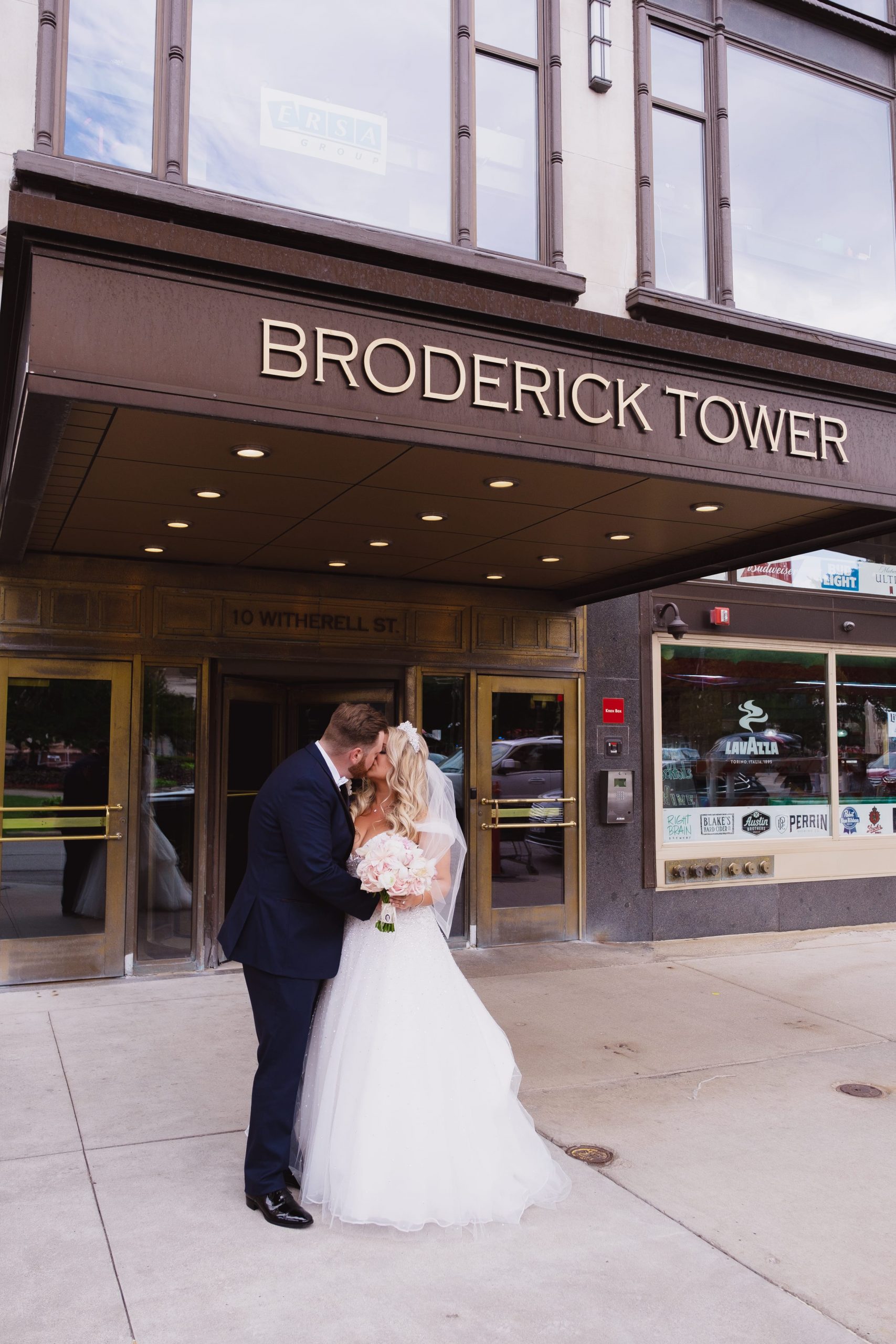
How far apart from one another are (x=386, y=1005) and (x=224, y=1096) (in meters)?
1.75

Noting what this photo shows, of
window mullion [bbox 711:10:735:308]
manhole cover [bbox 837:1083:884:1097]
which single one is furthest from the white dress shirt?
window mullion [bbox 711:10:735:308]

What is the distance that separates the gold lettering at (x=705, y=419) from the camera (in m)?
5.55

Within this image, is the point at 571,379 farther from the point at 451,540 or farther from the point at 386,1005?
the point at 386,1005

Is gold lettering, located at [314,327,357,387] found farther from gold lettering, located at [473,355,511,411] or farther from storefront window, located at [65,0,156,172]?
storefront window, located at [65,0,156,172]

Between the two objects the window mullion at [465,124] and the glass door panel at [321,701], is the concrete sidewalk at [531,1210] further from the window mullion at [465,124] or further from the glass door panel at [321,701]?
the window mullion at [465,124]

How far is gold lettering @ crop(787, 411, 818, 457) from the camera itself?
5.84 metres

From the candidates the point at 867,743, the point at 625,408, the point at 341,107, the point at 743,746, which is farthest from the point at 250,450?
the point at 867,743

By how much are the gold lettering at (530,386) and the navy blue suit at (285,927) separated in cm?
207

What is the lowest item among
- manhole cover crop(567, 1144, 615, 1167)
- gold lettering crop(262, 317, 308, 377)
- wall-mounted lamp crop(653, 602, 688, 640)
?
manhole cover crop(567, 1144, 615, 1167)

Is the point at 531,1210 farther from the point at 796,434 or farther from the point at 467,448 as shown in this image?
the point at 796,434

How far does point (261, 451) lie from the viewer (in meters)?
4.88

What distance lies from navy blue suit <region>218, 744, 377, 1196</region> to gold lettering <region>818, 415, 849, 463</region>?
3583mm

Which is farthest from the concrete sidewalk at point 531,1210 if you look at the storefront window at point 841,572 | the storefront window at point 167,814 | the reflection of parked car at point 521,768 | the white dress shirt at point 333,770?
the storefront window at point 841,572

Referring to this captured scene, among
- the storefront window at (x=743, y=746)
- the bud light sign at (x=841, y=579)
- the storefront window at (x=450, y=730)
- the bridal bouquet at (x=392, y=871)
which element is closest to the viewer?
the bridal bouquet at (x=392, y=871)
